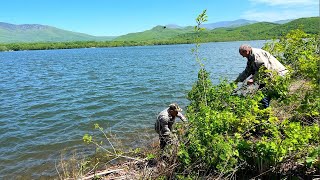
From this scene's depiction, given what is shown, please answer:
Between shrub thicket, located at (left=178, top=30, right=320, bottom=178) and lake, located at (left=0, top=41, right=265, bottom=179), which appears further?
lake, located at (left=0, top=41, right=265, bottom=179)

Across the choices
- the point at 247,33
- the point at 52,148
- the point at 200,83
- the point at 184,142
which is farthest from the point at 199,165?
the point at 247,33

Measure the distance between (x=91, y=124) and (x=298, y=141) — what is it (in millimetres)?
10766

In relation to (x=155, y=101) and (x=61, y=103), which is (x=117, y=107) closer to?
(x=155, y=101)

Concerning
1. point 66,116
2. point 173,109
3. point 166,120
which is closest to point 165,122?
point 166,120

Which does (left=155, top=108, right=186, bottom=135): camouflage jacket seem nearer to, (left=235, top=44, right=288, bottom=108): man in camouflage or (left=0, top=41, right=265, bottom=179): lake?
(left=0, top=41, right=265, bottom=179): lake

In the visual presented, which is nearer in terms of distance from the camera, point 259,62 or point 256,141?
point 256,141

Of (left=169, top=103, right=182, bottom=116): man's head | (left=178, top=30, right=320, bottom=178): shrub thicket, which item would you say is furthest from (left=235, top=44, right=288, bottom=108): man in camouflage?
(left=169, top=103, right=182, bottom=116): man's head

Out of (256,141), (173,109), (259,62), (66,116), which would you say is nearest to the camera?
(256,141)

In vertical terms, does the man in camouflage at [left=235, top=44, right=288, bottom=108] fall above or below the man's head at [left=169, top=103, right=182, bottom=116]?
above

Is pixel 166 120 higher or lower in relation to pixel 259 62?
lower

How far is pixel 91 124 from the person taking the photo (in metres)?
13.9

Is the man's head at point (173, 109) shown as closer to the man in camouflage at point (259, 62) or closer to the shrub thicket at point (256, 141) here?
the shrub thicket at point (256, 141)

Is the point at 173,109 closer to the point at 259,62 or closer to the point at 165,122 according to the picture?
the point at 165,122

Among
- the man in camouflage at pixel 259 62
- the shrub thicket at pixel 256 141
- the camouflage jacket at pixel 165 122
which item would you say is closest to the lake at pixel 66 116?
the man in camouflage at pixel 259 62
